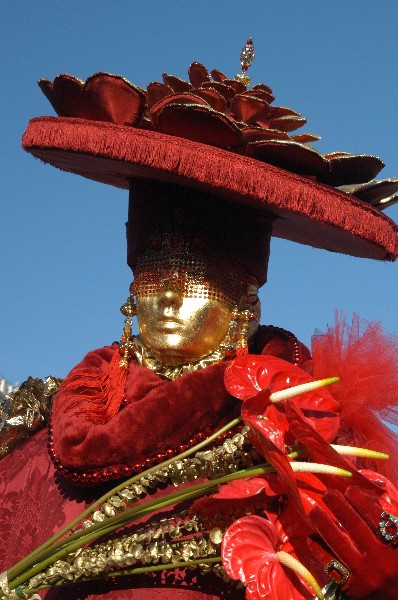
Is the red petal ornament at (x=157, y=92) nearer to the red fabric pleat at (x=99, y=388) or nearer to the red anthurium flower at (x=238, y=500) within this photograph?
the red fabric pleat at (x=99, y=388)

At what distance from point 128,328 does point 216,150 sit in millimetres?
870

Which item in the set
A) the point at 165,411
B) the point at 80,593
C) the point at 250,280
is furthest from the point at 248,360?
the point at 80,593

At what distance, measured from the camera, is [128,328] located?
12.5 feet

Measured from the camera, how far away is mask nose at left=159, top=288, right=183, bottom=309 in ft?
11.8

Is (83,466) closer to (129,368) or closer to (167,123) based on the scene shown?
(129,368)

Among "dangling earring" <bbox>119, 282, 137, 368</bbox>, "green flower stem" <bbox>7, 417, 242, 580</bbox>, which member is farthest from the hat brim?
"green flower stem" <bbox>7, 417, 242, 580</bbox>

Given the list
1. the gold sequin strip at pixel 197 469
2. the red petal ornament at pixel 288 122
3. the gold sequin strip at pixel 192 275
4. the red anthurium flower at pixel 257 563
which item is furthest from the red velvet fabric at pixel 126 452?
the red petal ornament at pixel 288 122

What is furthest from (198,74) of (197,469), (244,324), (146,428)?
(197,469)

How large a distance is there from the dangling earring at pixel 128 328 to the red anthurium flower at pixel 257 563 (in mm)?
1049

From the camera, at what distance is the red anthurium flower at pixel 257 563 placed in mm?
2730

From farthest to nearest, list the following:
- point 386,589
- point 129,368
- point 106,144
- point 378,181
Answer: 1. point 129,368
2. point 378,181
3. point 106,144
4. point 386,589

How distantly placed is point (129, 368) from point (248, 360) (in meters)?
0.58

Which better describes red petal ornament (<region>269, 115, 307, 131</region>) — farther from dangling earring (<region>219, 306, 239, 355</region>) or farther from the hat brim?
dangling earring (<region>219, 306, 239, 355</region>)

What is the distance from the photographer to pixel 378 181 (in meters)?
3.41
